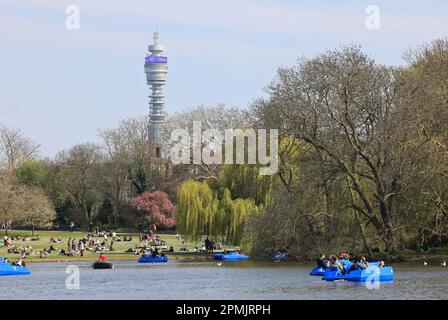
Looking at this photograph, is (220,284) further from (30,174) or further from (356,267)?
(30,174)

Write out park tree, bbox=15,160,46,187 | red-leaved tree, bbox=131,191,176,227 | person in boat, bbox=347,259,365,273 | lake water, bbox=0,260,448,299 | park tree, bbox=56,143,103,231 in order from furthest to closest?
1. park tree, bbox=15,160,46,187
2. park tree, bbox=56,143,103,231
3. red-leaved tree, bbox=131,191,176,227
4. person in boat, bbox=347,259,365,273
5. lake water, bbox=0,260,448,299

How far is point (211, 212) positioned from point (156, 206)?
36910mm

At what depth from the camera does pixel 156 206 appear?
117 m

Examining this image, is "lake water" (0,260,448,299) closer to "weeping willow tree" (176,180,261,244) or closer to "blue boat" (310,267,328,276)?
"blue boat" (310,267,328,276)

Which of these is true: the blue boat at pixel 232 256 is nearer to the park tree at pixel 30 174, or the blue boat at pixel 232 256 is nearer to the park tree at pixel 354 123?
the park tree at pixel 354 123

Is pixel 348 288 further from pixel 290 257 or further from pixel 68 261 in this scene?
pixel 68 261

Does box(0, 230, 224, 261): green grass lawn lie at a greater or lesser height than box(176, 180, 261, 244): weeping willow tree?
lesser

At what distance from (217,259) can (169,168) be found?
4833 centimetres

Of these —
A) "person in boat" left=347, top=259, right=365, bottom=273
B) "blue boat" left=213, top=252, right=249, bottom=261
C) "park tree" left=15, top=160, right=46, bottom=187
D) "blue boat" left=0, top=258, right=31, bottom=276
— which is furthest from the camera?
"park tree" left=15, top=160, right=46, bottom=187

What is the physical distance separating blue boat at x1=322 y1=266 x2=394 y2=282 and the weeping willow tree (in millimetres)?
24178

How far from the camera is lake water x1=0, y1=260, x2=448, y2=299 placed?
155 feet

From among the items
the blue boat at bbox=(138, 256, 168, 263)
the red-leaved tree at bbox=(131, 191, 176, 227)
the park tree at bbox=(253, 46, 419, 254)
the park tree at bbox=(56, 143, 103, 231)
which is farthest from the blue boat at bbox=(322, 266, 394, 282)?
the park tree at bbox=(56, 143, 103, 231)

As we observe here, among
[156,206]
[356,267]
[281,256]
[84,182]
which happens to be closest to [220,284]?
[356,267]
